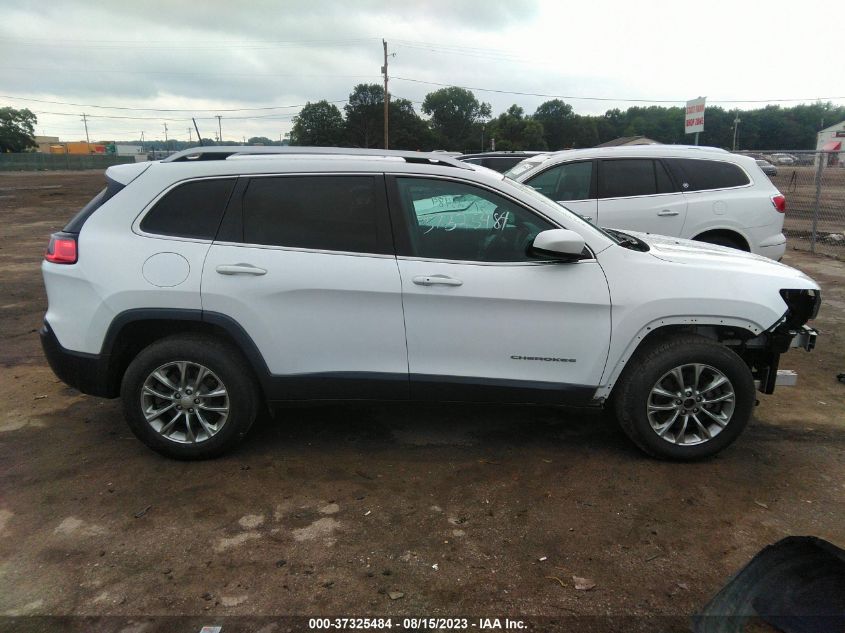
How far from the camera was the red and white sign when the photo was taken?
22.3 m

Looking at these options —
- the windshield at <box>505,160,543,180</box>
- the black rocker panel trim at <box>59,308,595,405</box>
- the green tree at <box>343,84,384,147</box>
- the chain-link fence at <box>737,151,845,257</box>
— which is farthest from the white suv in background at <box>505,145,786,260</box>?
the green tree at <box>343,84,384,147</box>

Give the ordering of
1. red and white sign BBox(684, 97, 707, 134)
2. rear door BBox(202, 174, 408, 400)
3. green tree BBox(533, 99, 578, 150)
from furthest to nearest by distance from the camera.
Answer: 1. green tree BBox(533, 99, 578, 150)
2. red and white sign BBox(684, 97, 707, 134)
3. rear door BBox(202, 174, 408, 400)

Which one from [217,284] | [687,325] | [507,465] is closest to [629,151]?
[687,325]

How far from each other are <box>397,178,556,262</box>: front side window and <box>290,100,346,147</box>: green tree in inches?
3159

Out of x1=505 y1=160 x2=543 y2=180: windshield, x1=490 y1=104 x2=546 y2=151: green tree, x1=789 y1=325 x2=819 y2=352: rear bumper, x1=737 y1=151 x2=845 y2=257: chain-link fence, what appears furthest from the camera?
x1=490 y1=104 x2=546 y2=151: green tree

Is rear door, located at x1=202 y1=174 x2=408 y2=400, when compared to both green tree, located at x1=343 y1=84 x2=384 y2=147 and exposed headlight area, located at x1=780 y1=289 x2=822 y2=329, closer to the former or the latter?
exposed headlight area, located at x1=780 y1=289 x2=822 y2=329

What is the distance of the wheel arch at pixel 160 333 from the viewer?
11.9ft

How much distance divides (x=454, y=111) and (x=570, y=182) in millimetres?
98269

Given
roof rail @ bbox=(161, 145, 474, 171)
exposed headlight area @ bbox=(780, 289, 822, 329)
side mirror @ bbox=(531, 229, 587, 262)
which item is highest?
roof rail @ bbox=(161, 145, 474, 171)

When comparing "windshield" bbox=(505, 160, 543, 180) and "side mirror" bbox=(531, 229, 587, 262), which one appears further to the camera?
"windshield" bbox=(505, 160, 543, 180)

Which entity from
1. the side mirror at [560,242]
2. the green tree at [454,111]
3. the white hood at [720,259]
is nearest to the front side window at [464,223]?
the side mirror at [560,242]

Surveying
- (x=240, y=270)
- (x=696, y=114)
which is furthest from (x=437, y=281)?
(x=696, y=114)

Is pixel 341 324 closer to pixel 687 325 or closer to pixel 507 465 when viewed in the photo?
pixel 507 465

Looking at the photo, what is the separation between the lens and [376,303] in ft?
11.8
